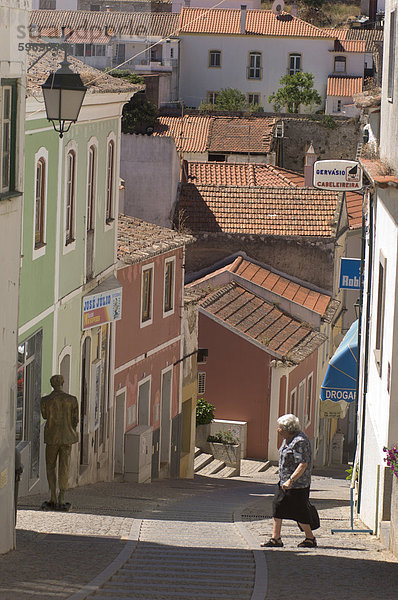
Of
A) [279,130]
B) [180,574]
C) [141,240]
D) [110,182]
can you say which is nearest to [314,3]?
[279,130]

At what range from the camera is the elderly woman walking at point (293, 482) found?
11922 millimetres

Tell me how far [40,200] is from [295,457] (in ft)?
21.0

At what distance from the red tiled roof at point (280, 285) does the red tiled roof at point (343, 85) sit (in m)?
51.2

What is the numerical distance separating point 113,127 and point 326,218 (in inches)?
693

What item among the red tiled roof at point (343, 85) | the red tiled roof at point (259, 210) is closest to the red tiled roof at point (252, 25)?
the red tiled roof at point (343, 85)

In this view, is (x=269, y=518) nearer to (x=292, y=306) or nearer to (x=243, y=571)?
(x=243, y=571)

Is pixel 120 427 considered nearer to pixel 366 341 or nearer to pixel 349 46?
pixel 366 341

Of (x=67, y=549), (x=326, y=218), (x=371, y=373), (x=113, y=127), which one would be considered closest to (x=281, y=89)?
(x=326, y=218)

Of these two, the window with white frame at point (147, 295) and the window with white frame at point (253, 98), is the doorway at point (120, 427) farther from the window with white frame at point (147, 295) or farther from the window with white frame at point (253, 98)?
the window with white frame at point (253, 98)

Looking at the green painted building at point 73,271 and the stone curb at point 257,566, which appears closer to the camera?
the stone curb at point 257,566

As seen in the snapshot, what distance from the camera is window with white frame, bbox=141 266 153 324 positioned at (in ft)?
81.3

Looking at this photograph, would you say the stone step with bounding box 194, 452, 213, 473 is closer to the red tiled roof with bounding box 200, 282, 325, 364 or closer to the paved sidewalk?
the red tiled roof with bounding box 200, 282, 325, 364

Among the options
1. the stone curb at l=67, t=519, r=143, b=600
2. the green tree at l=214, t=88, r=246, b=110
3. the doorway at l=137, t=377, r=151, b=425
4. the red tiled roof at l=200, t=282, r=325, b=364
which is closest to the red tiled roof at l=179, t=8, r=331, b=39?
the green tree at l=214, t=88, r=246, b=110

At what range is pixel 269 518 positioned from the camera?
51.4 ft
